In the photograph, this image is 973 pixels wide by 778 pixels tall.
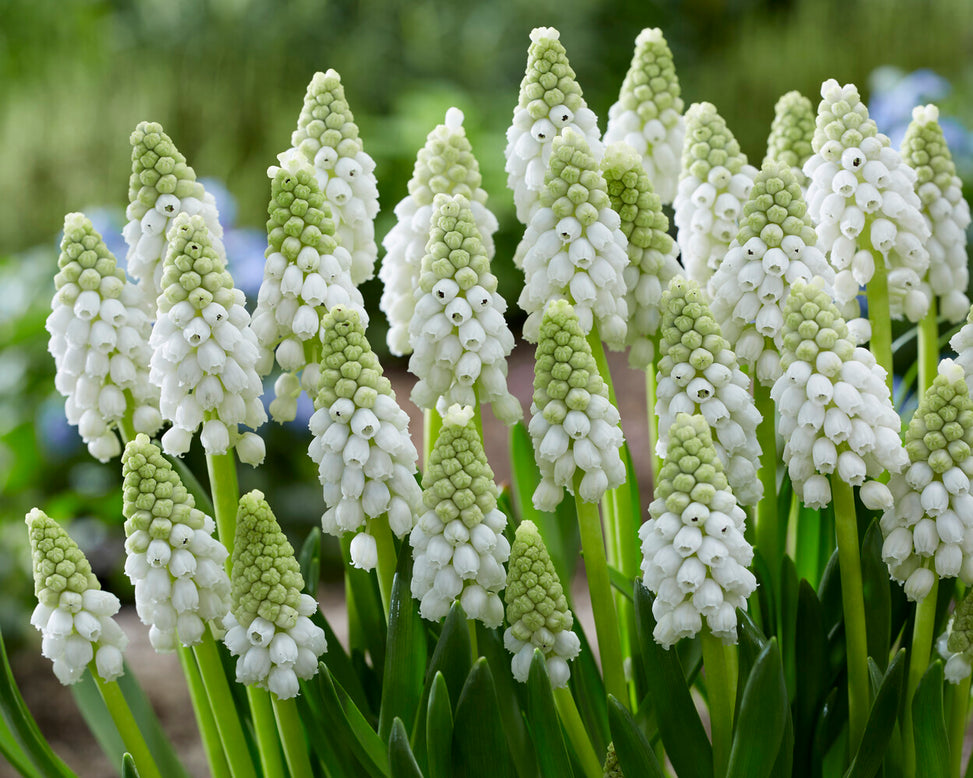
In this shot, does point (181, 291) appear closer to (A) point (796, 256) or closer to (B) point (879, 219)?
(A) point (796, 256)

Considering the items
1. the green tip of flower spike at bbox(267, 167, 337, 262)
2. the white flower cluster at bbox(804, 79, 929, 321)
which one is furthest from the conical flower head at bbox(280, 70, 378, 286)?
the white flower cluster at bbox(804, 79, 929, 321)

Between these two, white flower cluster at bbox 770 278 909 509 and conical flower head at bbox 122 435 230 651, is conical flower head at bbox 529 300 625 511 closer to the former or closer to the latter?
white flower cluster at bbox 770 278 909 509

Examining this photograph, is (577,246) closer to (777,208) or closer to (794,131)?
(777,208)

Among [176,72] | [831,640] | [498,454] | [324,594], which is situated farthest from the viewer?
[176,72]

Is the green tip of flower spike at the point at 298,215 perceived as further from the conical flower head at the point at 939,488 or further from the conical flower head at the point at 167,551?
the conical flower head at the point at 939,488

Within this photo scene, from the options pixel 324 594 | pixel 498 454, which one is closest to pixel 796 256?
pixel 324 594
